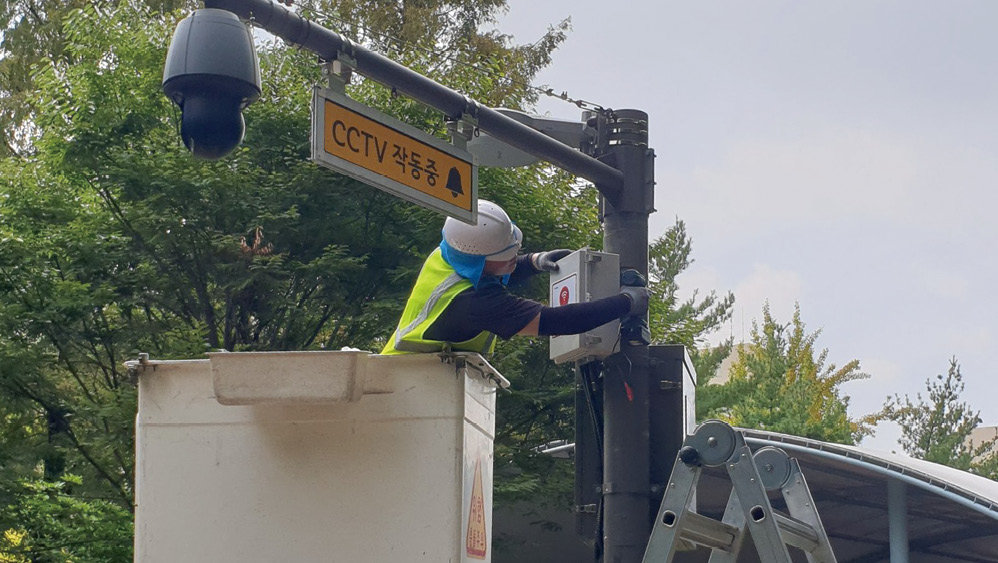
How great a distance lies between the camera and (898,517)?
15.1m

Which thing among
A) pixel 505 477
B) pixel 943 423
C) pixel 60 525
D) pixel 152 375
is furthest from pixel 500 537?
pixel 943 423

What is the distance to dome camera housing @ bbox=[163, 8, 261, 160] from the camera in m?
5.30

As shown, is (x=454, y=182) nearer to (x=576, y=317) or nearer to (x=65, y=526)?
(x=576, y=317)

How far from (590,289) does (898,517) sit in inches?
385

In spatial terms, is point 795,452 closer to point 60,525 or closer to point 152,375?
point 60,525

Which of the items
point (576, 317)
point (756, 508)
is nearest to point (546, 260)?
point (576, 317)

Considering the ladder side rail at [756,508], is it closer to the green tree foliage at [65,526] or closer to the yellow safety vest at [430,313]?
the yellow safety vest at [430,313]

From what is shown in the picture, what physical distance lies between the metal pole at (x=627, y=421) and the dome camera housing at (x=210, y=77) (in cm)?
249

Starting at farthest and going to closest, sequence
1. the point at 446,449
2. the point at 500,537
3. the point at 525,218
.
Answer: the point at 500,537
the point at 525,218
the point at 446,449

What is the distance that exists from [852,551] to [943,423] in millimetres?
18128

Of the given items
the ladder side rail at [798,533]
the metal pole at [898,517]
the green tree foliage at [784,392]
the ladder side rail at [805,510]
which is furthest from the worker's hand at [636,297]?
the green tree foliage at [784,392]

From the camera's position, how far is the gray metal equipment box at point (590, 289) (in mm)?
6723

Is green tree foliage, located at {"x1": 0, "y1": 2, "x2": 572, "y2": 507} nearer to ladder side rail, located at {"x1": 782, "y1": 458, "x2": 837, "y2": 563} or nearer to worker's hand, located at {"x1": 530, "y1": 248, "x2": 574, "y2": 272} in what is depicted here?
worker's hand, located at {"x1": 530, "y1": 248, "x2": 574, "y2": 272}

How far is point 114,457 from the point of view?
1480cm
